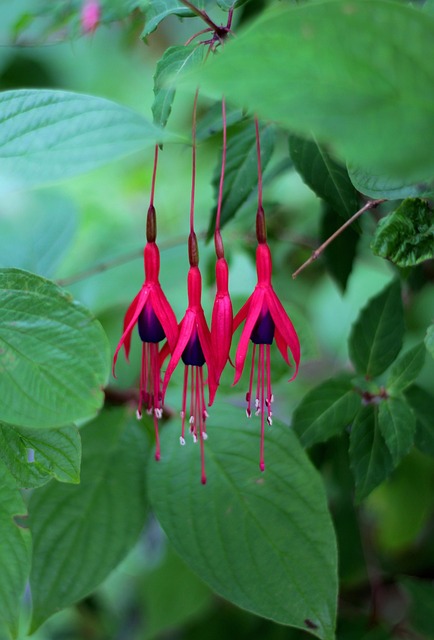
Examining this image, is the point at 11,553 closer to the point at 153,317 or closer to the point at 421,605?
the point at 153,317

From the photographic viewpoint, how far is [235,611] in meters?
1.02

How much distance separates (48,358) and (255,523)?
9.7 inches

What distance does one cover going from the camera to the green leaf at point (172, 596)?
96 cm

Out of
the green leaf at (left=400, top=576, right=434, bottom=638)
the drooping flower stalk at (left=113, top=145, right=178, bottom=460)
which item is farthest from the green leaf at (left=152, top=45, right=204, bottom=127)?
the green leaf at (left=400, top=576, right=434, bottom=638)

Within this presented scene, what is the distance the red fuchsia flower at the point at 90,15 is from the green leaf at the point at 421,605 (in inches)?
27.7

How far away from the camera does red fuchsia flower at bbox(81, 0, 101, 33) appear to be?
720 mm

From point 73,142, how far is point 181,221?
1163 millimetres

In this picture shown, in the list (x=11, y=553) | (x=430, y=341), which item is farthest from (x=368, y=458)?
(x=11, y=553)

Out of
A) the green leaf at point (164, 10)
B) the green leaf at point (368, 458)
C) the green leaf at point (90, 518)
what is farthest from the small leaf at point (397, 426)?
the green leaf at point (164, 10)

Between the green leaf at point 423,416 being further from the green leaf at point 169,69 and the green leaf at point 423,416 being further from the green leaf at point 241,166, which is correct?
the green leaf at point 169,69

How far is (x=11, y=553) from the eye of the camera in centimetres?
49

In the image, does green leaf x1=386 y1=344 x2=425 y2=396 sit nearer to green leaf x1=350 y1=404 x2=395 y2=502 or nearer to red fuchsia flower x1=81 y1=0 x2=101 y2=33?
green leaf x1=350 y1=404 x2=395 y2=502

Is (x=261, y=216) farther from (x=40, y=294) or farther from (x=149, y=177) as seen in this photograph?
(x=149, y=177)

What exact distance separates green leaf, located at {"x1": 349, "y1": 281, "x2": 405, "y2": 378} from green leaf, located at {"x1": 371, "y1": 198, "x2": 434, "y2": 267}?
0.17 meters
